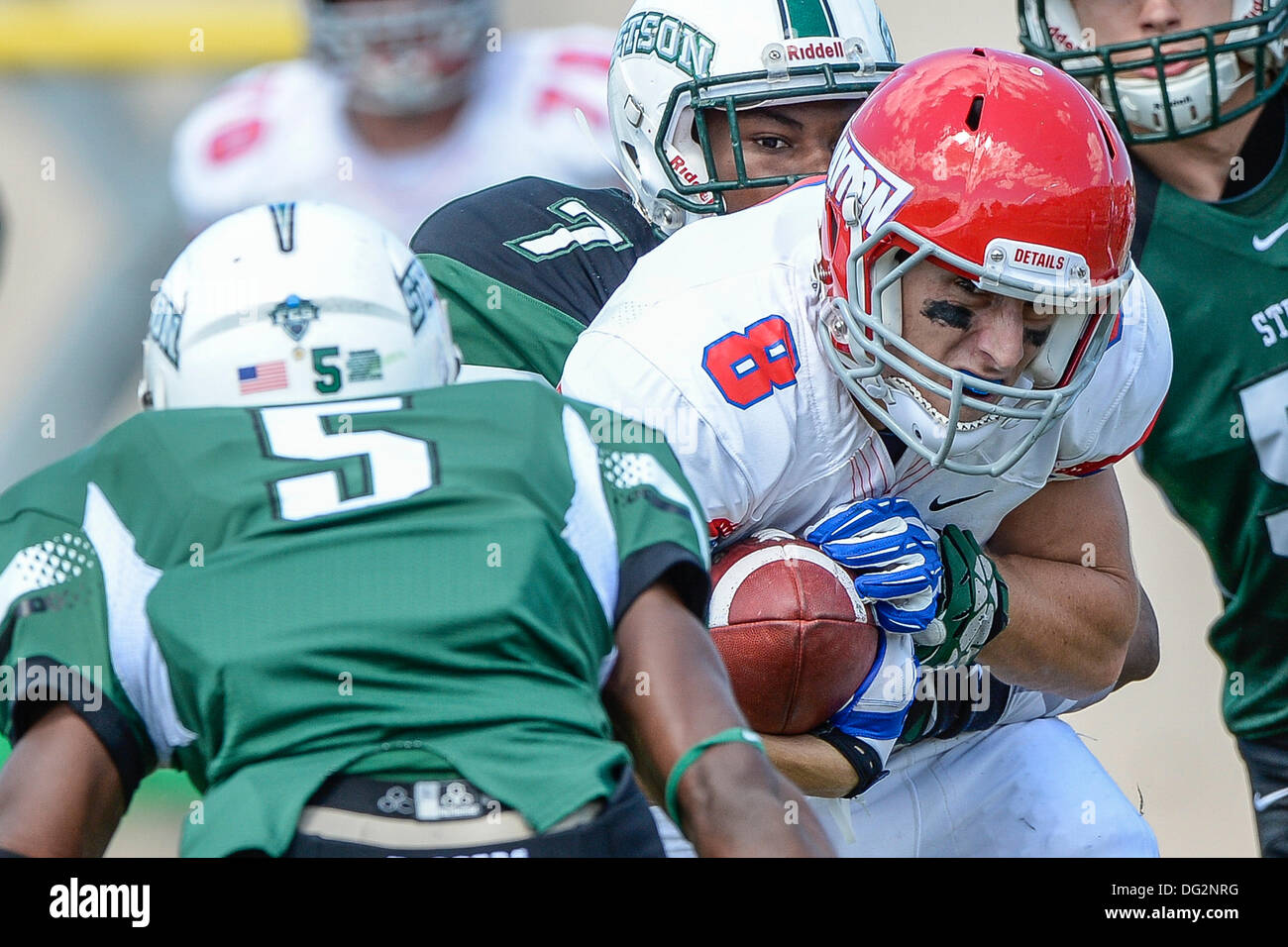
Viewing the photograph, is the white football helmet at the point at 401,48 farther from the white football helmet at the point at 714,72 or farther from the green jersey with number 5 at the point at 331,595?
the green jersey with number 5 at the point at 331,595

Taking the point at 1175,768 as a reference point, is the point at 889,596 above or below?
above

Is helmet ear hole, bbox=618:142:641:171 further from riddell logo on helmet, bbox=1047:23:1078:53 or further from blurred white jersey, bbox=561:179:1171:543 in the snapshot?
riddell logo on helmet, bbox=1047:23:1078:53

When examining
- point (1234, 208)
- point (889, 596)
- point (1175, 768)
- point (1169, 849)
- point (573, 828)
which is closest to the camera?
point (573, 828)

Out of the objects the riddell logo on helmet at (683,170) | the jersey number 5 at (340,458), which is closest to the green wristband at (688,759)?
the jersey number 5 at (340,458)

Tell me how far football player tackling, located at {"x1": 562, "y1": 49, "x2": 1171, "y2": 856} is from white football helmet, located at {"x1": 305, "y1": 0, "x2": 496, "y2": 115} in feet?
9.04

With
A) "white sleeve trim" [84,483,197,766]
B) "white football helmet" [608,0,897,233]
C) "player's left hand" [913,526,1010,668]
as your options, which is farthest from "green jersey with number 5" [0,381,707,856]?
"white football helmet" [608,0,897,233]

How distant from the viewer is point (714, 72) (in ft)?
11.3

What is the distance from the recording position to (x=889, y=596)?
2654mm

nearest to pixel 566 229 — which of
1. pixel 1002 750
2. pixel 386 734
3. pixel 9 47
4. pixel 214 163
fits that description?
pixel 1002 750

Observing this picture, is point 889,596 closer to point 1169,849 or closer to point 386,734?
point 386,734

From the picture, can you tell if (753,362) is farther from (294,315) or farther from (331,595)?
(331,595)

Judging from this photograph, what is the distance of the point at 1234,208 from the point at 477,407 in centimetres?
208

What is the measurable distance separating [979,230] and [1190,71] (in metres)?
1.19

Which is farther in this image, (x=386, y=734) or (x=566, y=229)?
(x=566, y=229)
